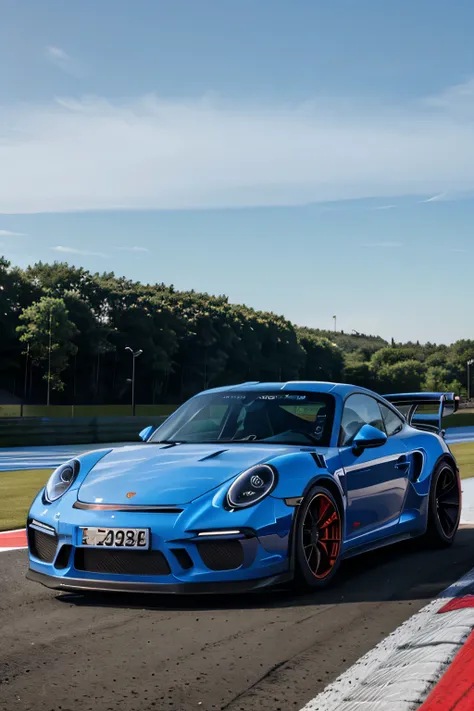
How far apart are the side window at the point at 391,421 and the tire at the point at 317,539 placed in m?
1.46

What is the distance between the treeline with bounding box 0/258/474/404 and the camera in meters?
85.9

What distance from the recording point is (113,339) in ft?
323

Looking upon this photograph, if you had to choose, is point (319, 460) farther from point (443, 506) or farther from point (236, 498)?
point (443, 506)

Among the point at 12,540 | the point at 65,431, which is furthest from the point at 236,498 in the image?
the point at 65,431

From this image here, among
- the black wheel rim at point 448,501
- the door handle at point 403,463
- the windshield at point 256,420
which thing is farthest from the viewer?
the black wheel rim at point 448,501

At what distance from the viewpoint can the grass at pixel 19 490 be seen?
9841 millimetres

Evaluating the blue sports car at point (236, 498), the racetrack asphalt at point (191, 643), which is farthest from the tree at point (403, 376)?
the racetrack asphalt at point (191, 643)

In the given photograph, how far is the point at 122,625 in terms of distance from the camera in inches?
183

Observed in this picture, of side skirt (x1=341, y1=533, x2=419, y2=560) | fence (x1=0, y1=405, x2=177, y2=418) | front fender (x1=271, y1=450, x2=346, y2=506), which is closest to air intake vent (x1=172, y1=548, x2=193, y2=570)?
front fender (x1=271, y1=450, x2=346, y2=506)

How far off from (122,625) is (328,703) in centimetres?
159

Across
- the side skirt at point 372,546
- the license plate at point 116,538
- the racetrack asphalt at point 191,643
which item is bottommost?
the racetrack asphalt at point 191,643

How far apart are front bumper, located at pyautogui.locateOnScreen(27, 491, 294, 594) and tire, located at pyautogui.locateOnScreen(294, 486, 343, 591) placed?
13cm

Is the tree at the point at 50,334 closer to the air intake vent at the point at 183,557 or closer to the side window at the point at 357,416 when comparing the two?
the side window at the point at 357,416

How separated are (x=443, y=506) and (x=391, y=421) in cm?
91
